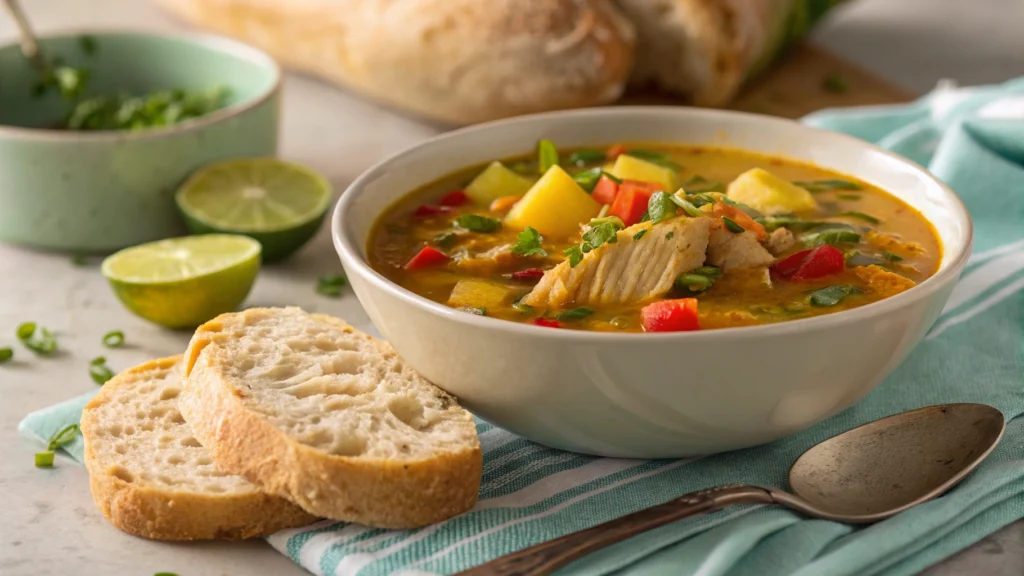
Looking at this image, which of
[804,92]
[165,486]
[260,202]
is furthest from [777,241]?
[804,92]

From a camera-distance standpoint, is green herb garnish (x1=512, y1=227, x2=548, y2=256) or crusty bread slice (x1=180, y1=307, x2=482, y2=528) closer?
crusty bread slice (x1=180, y1=307, x2=482, y2=528)

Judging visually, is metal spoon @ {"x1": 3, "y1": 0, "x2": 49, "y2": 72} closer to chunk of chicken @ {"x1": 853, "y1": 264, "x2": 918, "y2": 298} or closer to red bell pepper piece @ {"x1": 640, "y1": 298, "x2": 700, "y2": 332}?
red bell pepper piece @ {"x1": 640, "y1": 298, "x2": 700, "y2": 332}

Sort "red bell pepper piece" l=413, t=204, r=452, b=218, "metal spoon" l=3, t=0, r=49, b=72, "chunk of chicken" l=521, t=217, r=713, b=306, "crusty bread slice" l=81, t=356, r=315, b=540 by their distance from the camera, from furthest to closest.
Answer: "metal spoon" l=3, t=0, r=49, b=72 → "red bell pepper piece" l=413, t=204, r=452, b=218 → "chunk of chicken" l=521, t=217, r=713, b=306 → "crusty bread slice" l=81, t=356, r=315, b=540

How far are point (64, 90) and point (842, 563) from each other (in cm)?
412

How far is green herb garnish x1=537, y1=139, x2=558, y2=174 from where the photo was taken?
349 cm

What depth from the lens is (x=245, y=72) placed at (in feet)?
16.4

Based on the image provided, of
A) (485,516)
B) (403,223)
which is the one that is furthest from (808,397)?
(403,223)

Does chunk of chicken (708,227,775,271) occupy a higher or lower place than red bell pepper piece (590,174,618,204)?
higher

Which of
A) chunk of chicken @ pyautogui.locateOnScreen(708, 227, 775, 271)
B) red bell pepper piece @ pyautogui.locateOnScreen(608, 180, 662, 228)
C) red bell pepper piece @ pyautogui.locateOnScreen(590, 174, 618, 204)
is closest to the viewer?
chunk of chicken @ pyautogui.locateOnScreen(708, 227, 775, 271)

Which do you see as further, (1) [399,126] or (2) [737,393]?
(1) [399,126]

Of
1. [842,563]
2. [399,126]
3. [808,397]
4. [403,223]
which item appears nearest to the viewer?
[842,563]

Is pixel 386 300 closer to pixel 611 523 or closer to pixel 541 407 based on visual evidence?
pixel 541 407

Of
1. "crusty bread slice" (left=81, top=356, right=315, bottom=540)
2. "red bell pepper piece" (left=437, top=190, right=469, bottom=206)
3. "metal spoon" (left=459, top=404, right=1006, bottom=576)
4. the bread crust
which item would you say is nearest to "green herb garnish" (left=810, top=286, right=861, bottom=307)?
"metal spoon" (left=459, top=404, right=1006, bottom=576)

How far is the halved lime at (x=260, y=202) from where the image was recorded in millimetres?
4160
